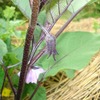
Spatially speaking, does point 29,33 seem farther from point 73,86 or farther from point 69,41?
point 73,86

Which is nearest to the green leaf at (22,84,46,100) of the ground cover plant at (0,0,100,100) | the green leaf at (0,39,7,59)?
the ground cover plant at (0,0,100,100)

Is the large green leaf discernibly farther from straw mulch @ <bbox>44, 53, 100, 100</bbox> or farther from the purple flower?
straw mulch @ <bbox>44, 53, 100, 100</bbox>

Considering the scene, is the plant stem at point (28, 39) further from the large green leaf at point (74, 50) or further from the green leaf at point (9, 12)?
the green leaf at point (9, 12)

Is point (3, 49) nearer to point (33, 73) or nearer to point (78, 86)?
point (33, 73)

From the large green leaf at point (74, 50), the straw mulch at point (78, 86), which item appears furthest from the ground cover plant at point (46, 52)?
the straw mulch at point (78, 86)

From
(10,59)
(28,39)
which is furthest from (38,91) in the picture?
(28,39)

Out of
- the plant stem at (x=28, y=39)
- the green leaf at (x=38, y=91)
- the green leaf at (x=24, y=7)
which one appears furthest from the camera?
the green leaf at (x=38, y=91)

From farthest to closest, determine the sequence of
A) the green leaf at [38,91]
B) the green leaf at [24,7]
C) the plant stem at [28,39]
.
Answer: the green leaf at [38,91], the green leaf at [24,7], the plant stem at [28,39]
